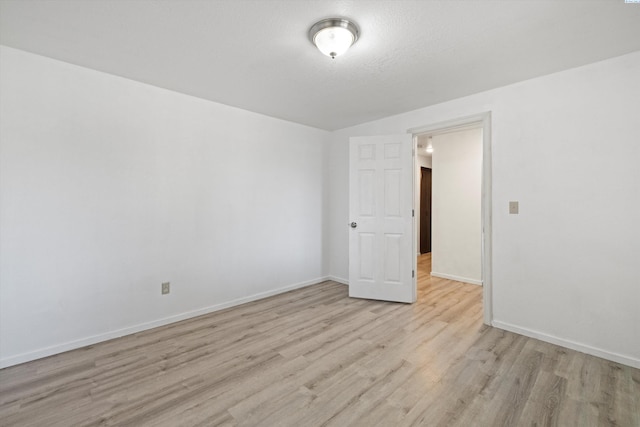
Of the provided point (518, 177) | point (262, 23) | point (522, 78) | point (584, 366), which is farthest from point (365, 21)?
point (584, 366)

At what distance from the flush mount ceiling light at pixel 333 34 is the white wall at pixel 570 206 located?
1.81 meters

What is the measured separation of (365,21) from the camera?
1.79 meters

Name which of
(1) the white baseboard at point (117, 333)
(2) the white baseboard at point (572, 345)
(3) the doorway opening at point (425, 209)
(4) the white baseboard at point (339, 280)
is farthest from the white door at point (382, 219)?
(3) the doorway opening at point (425, 209)

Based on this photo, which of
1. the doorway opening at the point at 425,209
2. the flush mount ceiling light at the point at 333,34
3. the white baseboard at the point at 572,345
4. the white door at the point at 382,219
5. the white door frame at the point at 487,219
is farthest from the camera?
the doorway opening at the point at 425,209

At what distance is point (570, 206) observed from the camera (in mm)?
2395

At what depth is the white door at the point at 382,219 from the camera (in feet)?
11.5

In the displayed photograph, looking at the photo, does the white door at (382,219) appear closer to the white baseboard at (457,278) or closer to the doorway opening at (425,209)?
the white baseboard at (457,278)

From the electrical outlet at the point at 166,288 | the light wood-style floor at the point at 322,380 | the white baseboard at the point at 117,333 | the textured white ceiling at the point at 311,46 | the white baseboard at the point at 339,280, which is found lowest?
the light wood-style floor at the point at 322,380

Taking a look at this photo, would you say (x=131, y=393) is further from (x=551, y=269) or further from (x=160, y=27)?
(x=551, y=269)

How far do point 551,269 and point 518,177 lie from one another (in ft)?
2.91

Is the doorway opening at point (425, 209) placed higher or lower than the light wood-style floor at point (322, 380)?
higher

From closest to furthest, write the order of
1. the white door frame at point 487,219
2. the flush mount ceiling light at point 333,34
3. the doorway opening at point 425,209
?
the flush mount ceiling light at point 333,34
the white door frame at point 487,219
the doorway opening at point 425,209

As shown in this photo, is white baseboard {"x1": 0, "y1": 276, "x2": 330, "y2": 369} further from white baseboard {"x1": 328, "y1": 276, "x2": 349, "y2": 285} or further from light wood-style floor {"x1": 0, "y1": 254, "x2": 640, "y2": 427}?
white baseboard {"x1": 328, "y1": 276, "x2": 349, "y2": 285}

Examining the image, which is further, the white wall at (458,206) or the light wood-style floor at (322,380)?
the white wall at (458,206)
